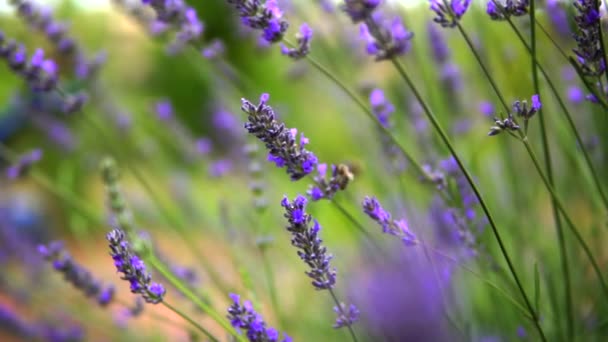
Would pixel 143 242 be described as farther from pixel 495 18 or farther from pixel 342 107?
pixel 342 107

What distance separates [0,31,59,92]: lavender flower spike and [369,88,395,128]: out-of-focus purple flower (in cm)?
35

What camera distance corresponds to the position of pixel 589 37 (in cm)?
40

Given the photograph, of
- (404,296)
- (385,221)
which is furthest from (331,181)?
(404,296)

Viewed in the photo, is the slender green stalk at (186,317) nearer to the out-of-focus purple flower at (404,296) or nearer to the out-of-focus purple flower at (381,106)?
the out-of-focus purple flower at (381,106)

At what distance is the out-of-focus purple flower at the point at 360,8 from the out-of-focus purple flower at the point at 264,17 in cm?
5

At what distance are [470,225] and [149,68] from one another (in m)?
3.49

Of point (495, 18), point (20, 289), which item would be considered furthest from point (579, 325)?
point (20, 289)

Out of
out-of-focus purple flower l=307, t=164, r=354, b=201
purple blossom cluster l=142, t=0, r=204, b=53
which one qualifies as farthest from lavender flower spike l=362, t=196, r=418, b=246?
purple blossom cluster l=142, t=0, r=204, b=53

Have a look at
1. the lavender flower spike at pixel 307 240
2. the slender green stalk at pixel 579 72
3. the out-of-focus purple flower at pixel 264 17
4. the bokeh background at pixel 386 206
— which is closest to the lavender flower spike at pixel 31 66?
the bokeh background at pixel 386 206

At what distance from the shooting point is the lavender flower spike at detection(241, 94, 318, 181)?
15.1 inches

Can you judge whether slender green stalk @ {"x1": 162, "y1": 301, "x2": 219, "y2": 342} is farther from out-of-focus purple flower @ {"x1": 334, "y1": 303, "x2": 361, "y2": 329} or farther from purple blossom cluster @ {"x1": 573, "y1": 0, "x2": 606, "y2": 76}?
purple blossom cluster @ {"x1": 573, "y1": 0, "x2": 606, "y2": 76}

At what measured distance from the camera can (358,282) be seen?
96cm

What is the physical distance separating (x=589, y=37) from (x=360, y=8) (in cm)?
16

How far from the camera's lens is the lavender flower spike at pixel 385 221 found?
448 mm
